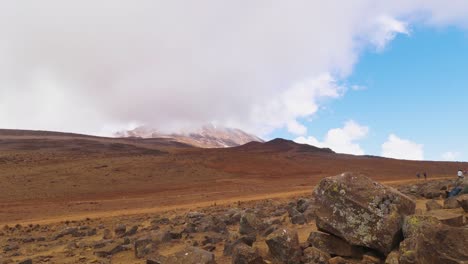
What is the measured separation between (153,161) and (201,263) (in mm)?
46671

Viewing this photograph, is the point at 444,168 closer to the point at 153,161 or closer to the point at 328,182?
the point at 153,161

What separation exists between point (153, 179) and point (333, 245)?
38665 millimetres

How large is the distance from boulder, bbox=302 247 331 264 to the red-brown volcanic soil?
709 inches

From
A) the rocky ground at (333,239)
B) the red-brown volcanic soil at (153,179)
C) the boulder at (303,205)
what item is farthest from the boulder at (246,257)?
the red-brown volcanic soil at (153,179)

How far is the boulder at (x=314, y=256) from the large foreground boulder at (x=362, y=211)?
0.50 m

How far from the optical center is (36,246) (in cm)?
1373

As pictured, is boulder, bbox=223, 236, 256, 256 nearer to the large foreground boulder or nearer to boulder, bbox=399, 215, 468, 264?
the large foreground boulder

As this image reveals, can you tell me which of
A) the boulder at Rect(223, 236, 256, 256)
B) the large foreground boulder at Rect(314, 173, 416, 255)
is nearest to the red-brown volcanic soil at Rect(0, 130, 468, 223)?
the boulder at Rect(223, 236, 256, 256)

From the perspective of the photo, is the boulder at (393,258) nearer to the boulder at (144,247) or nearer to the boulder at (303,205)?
the boulder at (144,247)

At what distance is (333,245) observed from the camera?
26.3ft

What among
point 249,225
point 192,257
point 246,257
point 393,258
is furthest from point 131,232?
point 393,258

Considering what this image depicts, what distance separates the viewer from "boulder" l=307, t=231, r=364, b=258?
7.80m

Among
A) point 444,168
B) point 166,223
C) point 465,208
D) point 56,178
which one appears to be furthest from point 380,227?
point 444,168

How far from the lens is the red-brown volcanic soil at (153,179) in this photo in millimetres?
27956
